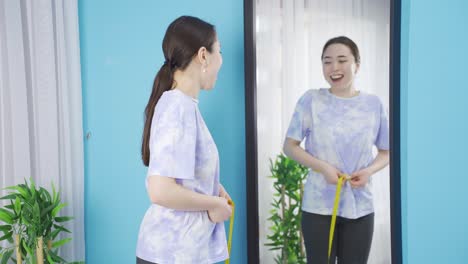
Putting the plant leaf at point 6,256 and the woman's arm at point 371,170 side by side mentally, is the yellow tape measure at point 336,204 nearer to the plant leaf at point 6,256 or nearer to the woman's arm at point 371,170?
the woman's arm at point 371,170

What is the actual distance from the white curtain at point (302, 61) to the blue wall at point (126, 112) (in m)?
0.13

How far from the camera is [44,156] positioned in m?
1.78

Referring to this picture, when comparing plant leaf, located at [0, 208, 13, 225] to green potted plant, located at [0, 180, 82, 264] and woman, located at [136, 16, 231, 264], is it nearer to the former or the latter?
green potted plant, located at [0, 180, 82, 264]

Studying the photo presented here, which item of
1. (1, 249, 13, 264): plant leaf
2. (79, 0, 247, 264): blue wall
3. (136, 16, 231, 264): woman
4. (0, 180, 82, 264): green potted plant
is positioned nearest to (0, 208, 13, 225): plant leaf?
(0, 180, 82, 264): green potted plant

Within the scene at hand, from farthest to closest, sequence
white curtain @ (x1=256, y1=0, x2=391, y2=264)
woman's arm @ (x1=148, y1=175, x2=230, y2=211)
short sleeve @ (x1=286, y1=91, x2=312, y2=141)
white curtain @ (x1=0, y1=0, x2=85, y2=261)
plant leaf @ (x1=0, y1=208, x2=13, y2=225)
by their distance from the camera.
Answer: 1. white curtain @ (x1=0, y1=0, x2=85, y2=261)
2. plant leaf @ (x1=0, y1=208, x2=13, y2=225)
3. short sleeve @ (x1=286, y1=91, x2=312, y2=141)
4. white curtain @ (x1=256, y1=0, x2=391, y2=264)
5. woman's arm @ (x1=148, y1=175, x2=230, y2=211)

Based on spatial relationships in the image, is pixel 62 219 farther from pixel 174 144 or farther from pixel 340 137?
pixel 340 137

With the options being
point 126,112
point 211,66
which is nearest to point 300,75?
point 211,66

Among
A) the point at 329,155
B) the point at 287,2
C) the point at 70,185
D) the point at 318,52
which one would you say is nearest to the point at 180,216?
the point at 329,155

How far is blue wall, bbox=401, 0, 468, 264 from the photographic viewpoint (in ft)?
3.80

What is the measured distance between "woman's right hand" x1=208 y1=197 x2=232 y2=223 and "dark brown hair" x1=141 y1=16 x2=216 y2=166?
267mm

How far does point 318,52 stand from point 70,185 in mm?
1118

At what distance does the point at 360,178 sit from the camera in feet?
4.09

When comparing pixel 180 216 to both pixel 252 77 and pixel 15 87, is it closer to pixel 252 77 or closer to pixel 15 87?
pixel 252 77

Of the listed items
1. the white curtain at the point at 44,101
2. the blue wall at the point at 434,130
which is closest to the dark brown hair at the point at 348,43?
the blue wall at the point at 434,130
